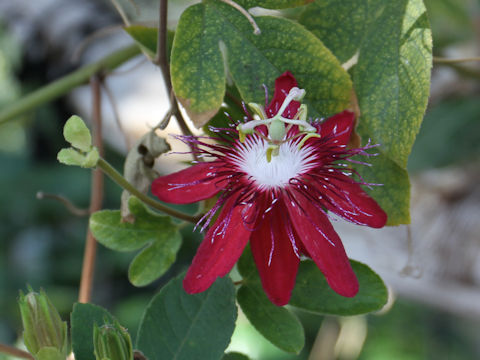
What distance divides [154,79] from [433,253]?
75 centimetres

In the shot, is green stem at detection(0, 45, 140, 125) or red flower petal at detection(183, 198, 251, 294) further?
green stem at detection(0, 45, 140, 125)

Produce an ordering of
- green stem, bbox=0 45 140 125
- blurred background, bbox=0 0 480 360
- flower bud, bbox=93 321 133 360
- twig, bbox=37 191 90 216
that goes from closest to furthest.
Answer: flower bud, bbox=93 321 133 360 < twig, bbox=37 191 90 216 < green stem, bbox=0 45 140 125 < blurred background, bbox=0 0 480 360

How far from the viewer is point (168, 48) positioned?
0.53 metres

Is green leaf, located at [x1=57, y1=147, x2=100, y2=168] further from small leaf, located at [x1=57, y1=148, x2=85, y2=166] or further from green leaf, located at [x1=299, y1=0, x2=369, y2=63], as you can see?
green leaf, located at [x1=299, y1=0, x2=369, y2=63]

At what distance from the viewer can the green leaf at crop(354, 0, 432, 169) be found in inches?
18.1

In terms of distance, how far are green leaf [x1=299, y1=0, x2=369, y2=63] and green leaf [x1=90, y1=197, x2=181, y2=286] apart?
0.65ft

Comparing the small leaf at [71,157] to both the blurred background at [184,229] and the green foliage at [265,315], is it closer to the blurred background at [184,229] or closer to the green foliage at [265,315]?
the green foliage at [265,315]

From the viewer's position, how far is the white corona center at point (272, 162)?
0.48m

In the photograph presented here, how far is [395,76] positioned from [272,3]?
11cm

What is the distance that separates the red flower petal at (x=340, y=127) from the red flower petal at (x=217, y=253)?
9 centimetres

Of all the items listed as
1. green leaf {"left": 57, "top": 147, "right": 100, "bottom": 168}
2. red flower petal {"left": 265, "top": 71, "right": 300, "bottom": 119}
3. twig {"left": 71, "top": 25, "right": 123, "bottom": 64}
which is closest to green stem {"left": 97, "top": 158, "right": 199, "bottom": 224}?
green leaf {"left": 57, "top": 147, "right": 100, "bottom": 168}

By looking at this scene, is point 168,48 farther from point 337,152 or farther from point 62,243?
point 62,243

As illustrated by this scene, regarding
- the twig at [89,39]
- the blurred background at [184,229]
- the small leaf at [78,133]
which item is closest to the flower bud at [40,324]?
the small leaf at [78,133]

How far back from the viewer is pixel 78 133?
41 centimetres
